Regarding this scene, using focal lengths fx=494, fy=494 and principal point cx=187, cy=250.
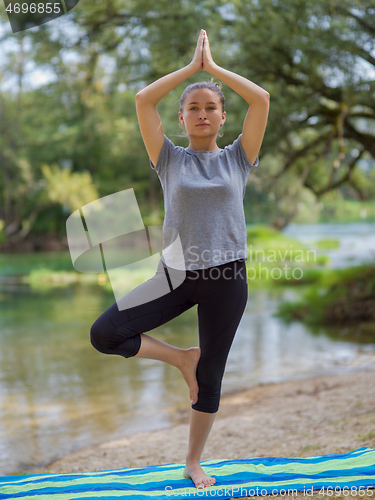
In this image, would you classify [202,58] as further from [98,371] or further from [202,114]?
[98,371]

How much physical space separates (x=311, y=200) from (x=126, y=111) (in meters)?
8.16

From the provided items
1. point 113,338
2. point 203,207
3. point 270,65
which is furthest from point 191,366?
point 270,65

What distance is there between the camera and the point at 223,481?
6.30ft

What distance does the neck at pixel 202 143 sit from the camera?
1774 mm

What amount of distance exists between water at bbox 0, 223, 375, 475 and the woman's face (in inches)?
91.7

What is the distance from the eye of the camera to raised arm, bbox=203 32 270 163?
5.50 ft

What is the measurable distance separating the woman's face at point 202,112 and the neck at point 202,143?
3 cm

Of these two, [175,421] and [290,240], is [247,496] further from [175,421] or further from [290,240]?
[290,240]

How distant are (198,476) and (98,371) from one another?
3484 mm

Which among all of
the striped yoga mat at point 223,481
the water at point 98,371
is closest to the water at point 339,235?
the water at point 98,371

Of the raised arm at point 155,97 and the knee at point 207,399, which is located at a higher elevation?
the raised arm at point 155,97

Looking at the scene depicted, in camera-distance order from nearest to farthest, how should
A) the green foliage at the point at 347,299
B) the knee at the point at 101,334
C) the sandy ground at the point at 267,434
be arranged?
1. the knee at the point at 101,334
2. the sandy ground at the point at 267,434
3. the green foliage at the point at 347,299

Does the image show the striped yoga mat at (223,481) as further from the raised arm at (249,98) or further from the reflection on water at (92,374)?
the raised arm at (249,98)

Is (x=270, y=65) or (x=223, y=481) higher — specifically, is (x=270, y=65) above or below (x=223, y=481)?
above
